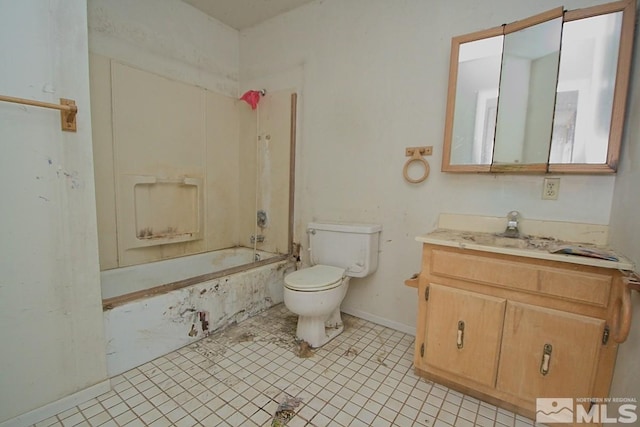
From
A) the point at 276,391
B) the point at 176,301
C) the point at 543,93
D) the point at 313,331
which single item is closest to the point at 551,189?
the point at 543,93

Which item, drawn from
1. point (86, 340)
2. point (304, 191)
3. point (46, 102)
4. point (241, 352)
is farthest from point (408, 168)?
point (86, 340)

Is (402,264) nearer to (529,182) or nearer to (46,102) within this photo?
(529,182)

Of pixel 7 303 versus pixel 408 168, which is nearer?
pixel 7 303

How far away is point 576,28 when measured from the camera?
132cm

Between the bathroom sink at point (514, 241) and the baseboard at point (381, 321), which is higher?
the bathroom sink at point (514, 241)

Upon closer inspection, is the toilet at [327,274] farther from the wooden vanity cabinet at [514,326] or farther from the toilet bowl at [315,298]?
the wooden vanity cabinet at [514,326]

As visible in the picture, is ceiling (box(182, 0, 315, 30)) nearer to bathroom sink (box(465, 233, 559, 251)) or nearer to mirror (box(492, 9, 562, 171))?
mirror (box(492, 9, 562, 171))

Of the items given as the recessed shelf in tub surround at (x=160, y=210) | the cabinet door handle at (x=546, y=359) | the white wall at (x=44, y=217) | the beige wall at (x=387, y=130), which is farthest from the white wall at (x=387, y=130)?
the white wall at (x=44, y=217)

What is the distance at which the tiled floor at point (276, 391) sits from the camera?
47.3 inches

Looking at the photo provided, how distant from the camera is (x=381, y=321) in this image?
2055 mm

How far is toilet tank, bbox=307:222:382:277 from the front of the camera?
1.90m

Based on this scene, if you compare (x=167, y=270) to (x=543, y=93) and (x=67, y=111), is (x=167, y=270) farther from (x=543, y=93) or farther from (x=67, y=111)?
(x=543, y=93)

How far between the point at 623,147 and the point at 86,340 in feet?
8.38

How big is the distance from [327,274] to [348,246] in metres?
0.26
